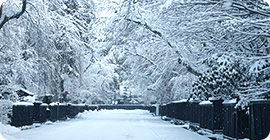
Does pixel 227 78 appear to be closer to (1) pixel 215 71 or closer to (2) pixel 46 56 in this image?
(1) pixel 215 71

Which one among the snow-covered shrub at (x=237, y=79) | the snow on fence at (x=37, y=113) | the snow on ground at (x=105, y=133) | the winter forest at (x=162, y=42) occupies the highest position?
the winter forest at (x=162, y=42)

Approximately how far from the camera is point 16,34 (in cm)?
1792

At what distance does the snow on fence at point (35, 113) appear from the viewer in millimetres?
19125

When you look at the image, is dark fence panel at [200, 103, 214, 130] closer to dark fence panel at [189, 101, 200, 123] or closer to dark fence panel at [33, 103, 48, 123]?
dark fence panel at [189, 101, 200, 123]

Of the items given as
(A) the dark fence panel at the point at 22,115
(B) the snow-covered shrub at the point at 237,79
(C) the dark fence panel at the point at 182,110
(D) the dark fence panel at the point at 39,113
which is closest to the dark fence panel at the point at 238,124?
(B) the snow-covered shrub at the point at 237,79

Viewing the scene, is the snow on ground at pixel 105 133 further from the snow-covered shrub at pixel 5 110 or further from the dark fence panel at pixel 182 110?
the dark fence panel at pixel 182 110

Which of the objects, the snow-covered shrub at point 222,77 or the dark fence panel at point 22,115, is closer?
the snow-covered shrub at point 222,77

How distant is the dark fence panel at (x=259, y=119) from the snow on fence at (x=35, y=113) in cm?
1266

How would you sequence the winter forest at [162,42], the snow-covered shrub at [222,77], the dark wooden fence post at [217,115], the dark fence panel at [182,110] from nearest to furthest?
the winter forest at [162,42] → the snow-covered shrub at [222,77] → the dark wooden fence post at [217,115] → the dark fence panel at [182,110]

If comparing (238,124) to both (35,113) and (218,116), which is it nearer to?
(218,116)

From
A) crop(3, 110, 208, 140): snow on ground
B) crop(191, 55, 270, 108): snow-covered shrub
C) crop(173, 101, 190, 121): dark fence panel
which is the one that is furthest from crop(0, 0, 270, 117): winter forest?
crop(173, 101, 190, 121): dark fence panel

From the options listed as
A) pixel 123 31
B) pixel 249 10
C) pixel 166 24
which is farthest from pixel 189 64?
pixel 249 10

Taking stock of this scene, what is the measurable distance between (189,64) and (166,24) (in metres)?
6.32

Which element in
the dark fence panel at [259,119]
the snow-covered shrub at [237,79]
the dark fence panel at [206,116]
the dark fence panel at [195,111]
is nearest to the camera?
the snow-covered shrub at [237,79]
